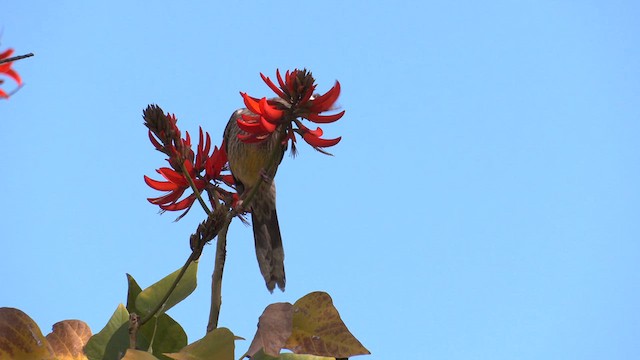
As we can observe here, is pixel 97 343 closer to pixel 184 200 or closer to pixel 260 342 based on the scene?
pixel 260 342

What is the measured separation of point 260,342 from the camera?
1652 millimetres

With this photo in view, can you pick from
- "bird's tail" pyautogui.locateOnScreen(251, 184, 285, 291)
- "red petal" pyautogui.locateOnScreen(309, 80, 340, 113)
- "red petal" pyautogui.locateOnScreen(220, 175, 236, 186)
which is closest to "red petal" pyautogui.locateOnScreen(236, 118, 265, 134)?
"red petal" pyautogui.locateOnScreen(309, 80, 340, 113)

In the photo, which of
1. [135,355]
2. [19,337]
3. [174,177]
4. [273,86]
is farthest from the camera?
[174,177]

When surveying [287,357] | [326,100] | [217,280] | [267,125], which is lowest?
[287,357]

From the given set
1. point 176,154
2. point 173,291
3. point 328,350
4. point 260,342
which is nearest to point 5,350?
point 173,291

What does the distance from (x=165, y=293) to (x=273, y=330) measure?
0.33 meters

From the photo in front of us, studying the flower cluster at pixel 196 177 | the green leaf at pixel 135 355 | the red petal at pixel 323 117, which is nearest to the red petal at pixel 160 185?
the flower cluster at pixel 196 177

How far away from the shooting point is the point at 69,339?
5.70 ft

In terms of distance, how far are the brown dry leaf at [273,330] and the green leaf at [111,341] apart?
0.30m

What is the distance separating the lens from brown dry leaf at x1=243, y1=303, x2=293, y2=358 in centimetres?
164

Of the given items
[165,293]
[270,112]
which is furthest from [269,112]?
[165,293]

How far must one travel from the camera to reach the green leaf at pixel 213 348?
160cm

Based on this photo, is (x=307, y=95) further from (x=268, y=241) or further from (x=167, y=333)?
(x=268, y=241)

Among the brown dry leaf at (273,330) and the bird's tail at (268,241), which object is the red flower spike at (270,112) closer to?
the brown dry leaf at (273,330)
